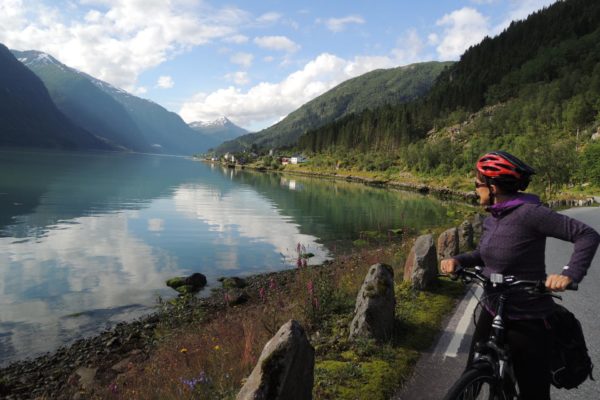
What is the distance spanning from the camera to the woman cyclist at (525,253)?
347cm

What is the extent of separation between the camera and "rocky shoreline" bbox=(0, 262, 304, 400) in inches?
438

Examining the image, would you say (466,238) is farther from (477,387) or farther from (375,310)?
(477,387)

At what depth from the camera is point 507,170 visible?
12.9ft

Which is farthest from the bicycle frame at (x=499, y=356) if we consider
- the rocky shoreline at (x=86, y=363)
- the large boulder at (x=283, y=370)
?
the rocky shoreline at (x=86, y=363)

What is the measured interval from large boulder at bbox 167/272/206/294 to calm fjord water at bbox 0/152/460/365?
0.60m

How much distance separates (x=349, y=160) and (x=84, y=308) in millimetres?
155104

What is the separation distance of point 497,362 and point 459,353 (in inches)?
149

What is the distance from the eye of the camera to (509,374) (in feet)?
12.1

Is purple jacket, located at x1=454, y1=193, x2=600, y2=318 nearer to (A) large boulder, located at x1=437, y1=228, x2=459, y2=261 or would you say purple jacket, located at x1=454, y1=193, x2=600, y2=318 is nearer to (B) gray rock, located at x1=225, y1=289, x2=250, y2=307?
(A) large boulder, located at x1=437, y1=228, x2=459, y2=261

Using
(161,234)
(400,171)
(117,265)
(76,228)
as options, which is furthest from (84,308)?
(400,171)

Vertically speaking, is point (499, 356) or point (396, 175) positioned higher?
point (499, 356)

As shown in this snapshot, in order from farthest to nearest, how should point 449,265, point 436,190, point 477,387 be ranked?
point 436,190 → point 449,265 → point 477,387

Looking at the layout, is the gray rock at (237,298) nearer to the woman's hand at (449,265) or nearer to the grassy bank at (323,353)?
the grassy bank at (323,353)

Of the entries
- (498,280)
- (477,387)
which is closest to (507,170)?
(498,280)
